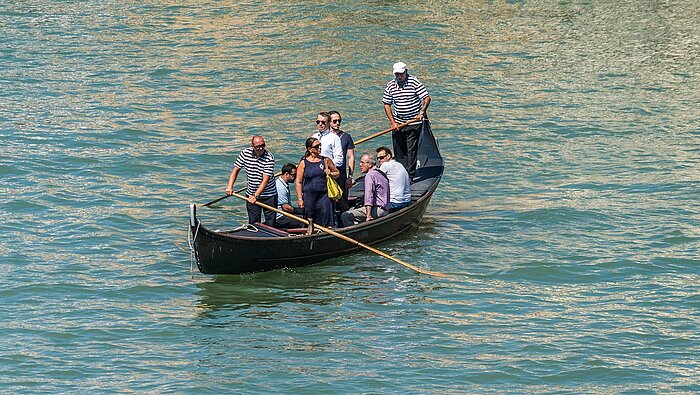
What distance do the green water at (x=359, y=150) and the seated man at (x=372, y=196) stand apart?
498mm

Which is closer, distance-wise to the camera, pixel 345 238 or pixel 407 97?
pixel 345 238

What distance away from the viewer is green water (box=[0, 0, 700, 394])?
12195 mm

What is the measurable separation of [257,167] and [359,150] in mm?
6356

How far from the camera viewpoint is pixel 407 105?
17078 millimetres

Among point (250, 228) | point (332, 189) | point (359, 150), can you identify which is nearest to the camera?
point (332, 189)

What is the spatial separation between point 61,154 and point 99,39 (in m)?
8.91

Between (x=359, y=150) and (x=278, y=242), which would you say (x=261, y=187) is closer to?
(x=278, y=242)

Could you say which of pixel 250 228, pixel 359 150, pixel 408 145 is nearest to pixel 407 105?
pixel 408 145

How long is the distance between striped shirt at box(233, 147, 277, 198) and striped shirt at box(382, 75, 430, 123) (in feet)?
10.0

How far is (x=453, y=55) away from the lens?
27.8 m

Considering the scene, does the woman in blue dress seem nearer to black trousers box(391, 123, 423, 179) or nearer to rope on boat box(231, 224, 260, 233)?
rope on boat box(231, 224, 260, 233)

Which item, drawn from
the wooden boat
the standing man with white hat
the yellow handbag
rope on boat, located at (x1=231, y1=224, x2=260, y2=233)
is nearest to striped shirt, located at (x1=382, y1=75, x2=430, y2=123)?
the standing man with white hat

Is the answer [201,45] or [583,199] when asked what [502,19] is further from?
[583,199]

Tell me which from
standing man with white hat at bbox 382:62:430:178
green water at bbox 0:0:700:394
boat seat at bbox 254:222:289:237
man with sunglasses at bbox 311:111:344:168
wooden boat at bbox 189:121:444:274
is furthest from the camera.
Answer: standing man with white hat at bbox 382:62:430:178
